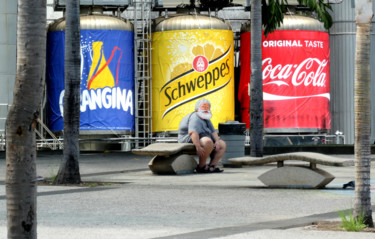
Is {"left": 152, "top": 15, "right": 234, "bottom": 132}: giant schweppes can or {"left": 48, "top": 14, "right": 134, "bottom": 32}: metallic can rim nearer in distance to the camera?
{"left": 48, "top": 14, "right": 134, "bottom": 32}: metallic can rim

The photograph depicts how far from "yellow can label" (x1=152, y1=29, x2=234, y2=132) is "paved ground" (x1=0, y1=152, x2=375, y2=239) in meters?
19.7

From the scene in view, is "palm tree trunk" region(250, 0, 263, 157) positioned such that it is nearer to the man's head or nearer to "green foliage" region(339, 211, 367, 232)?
the man's head

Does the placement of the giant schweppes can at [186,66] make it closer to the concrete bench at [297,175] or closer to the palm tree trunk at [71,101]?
the palm tree trunk at [71,101]

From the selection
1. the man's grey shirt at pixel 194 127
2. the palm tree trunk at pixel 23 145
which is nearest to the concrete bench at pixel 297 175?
the man's grey shirt at pixel 194 127

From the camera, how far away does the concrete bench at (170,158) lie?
1971cm

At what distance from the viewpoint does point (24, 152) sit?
20.9ft

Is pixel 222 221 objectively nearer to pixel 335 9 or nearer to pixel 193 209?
pixel 193 209

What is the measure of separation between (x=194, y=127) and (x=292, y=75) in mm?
21119

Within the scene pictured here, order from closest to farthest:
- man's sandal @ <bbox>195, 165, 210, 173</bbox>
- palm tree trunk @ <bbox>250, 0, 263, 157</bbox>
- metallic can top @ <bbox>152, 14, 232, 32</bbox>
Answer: man's sandal @ <bbox>195, 165, 210, 173</bbox>
palm tree trunk @ <bbox>250, 0, 263, 157</bbox>
metallic can top @ <bbox>152, 14, 232, 32</bbox>

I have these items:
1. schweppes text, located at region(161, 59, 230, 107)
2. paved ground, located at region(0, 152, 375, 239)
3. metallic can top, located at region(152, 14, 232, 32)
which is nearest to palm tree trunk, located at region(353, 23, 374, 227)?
paved ground, located at region(0, 152, 375, 239)

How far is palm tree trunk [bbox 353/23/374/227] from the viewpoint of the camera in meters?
10.1

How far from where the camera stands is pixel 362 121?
33.1ft

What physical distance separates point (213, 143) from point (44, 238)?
11105mm

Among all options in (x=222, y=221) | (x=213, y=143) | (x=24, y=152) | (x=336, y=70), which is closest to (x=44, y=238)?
(x=222, y=221)
